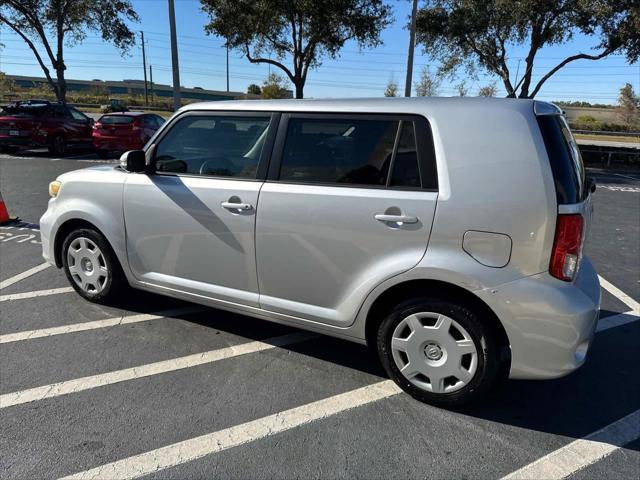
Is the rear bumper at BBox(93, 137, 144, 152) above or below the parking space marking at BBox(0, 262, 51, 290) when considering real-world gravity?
above

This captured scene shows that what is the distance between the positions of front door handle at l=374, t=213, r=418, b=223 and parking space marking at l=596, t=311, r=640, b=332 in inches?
93.2

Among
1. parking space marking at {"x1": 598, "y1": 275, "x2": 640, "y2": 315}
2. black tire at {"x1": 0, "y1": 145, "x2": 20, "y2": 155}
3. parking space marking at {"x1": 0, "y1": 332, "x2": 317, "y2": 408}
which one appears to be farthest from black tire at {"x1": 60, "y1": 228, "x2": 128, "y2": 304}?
black tire at {"x1": 0, "y1": 145, "x2": 20, "y2": 155}

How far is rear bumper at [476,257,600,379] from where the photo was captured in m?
2.36

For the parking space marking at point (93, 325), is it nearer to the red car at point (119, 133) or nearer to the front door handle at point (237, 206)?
the front door handle at point (237, 206)

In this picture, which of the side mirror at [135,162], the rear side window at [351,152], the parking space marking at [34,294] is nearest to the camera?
the rear side window at [351,152]

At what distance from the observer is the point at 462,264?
247 cm

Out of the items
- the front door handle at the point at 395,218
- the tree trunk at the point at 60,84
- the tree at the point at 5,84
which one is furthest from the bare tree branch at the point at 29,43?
the tree at the point at 5,84

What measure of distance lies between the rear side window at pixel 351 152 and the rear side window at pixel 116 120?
12.6 metres

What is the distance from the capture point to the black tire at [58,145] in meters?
14.0

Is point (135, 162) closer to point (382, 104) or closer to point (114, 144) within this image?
point (382, 104)

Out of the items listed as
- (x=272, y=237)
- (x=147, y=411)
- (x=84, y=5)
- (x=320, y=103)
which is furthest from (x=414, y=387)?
(x=84, y=5)

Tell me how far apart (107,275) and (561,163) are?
345 cm

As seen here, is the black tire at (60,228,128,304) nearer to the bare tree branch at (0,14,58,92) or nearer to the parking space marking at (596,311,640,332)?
the parking space marking at (596,311,640,332)

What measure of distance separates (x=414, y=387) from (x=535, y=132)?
1602mm
